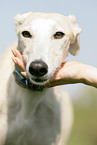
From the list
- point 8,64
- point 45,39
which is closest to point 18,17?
point 8,64

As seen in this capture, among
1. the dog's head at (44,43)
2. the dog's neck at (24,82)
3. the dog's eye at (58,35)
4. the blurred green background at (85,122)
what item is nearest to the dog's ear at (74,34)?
the dog's head at (44,43)

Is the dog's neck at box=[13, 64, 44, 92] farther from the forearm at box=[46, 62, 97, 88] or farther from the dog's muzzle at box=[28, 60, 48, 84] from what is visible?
the dog's muzzle at box=[28, 60, 48, 84]

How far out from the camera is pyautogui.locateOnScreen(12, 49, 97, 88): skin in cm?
319

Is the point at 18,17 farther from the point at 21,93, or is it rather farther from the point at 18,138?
the point at 18,138

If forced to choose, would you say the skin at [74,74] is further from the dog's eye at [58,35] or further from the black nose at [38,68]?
the dog's eye at [58,35]

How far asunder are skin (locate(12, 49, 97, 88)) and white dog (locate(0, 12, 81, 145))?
10cm

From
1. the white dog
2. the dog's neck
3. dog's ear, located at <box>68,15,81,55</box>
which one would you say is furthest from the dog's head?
the dog's neck

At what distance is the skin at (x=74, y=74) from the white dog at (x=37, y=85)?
3.7 inches

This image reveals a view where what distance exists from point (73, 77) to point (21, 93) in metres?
1.10

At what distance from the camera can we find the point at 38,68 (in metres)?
3.07

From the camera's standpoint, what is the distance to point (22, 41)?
12.0 feet

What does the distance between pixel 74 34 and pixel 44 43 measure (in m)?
0.91

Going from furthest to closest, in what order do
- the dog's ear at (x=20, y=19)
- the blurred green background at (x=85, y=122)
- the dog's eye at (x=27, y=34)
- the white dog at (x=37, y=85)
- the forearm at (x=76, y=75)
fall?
the blurred green background at (x=85, y=122) < the dog's ear at (x=20, y=19) < the dog's eye at (x=27, y=34) < the white dog at (x=37, y=85) < the forearm at (x=76, y=75)

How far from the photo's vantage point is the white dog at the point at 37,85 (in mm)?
3312
